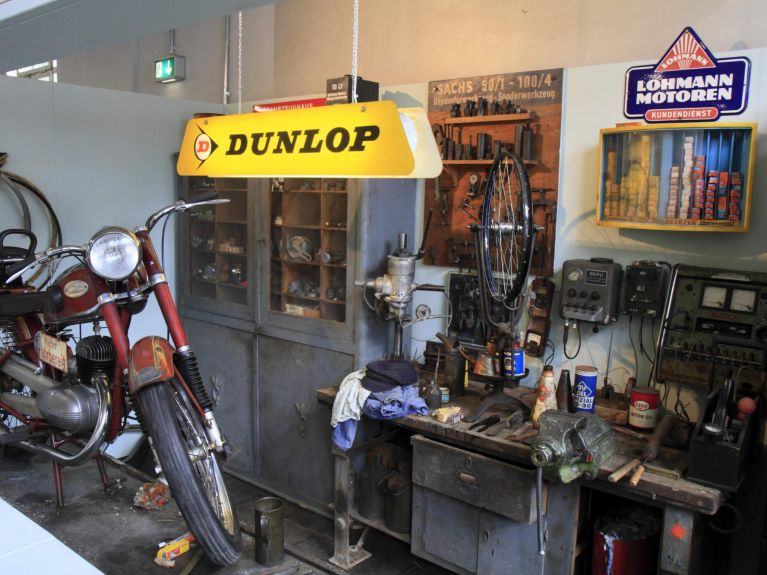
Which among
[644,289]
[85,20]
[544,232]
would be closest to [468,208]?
[544,232]

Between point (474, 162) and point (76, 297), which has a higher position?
point (474, 162)

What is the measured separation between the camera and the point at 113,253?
234 cm

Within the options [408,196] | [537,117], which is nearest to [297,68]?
[408,196]

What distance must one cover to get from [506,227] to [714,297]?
0.83m

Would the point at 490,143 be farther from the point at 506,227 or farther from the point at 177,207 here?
the point at 177,207

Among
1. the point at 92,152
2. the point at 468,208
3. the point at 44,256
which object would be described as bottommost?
the point at 44,256

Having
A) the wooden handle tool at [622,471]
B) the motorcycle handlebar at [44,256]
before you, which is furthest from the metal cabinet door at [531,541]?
the motorcycle handlebar at [44,256]

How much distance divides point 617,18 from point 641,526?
2.21 metres

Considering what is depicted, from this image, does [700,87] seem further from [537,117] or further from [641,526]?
[641,526]

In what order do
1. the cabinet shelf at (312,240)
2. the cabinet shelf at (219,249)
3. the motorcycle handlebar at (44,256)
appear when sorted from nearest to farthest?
1. the motorcycle handlebar at (44,256)
2. the cabinet shelf at (312,240)
3. the cabinet shelf at (219,249)

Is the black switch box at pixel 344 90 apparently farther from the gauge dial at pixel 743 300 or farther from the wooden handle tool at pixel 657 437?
the wooden handle tool at pixel 657 437

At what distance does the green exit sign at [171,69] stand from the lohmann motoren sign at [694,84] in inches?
156

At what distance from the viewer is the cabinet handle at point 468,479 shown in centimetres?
254

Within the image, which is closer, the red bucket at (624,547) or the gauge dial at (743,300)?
the red bucket at (624,547)
